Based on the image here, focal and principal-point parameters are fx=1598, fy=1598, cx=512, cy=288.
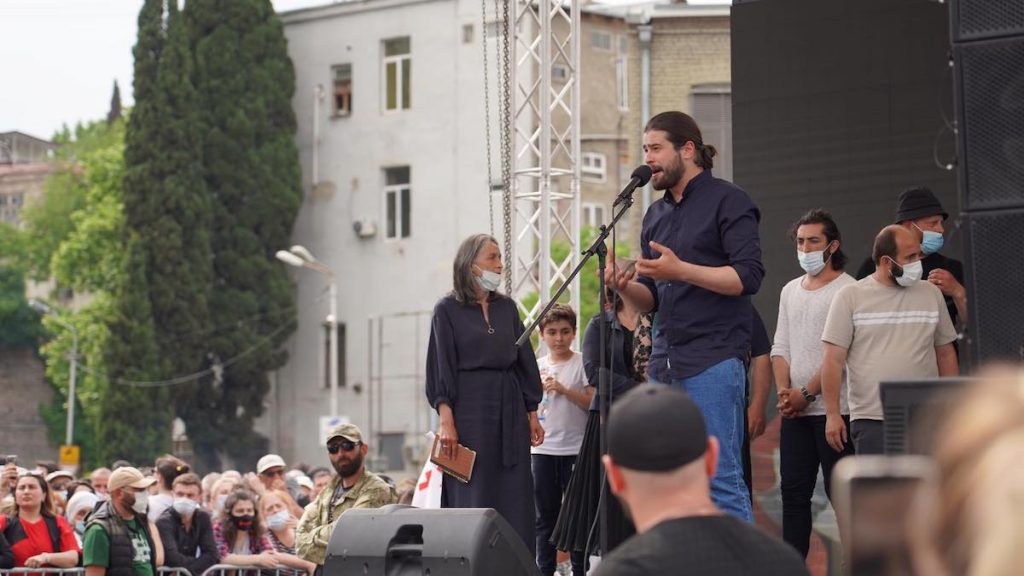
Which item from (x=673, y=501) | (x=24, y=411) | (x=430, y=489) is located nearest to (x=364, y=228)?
(x=24, y=411)

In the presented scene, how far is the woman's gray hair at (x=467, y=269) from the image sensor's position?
25.1 feet

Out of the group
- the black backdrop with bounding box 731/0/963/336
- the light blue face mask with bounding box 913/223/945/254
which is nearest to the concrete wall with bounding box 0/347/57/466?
the black backdrop with bounding box 731/0/963/336

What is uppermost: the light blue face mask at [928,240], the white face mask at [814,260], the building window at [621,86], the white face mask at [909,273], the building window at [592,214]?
the building window at [621,86]

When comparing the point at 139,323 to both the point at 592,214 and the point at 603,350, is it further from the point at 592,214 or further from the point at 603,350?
the point at 603,350

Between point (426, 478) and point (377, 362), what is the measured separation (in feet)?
113

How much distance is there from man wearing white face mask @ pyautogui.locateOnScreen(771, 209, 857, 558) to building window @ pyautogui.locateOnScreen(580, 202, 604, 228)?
113 feet

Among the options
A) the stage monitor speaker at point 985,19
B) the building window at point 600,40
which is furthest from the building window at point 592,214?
the stage monitor speaker at point 985,19

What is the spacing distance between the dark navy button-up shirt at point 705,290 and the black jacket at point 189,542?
204 inches

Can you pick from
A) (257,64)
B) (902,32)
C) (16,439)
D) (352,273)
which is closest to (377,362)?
(352,273)

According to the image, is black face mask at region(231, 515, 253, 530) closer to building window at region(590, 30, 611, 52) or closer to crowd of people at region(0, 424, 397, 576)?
crowd of people at region(0, 424, 397, 576)

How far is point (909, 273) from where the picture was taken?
6.93 m

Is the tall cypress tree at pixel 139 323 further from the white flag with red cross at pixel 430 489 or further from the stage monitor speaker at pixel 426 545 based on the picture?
the stage monitor speaker at pixel 426 545

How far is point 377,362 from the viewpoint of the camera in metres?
42.4

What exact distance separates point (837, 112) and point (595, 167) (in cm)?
3174
